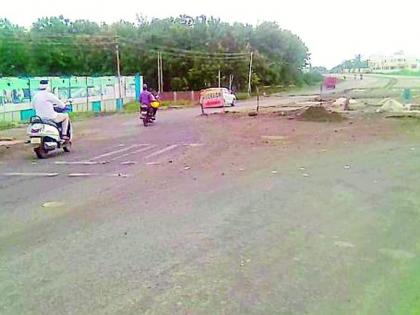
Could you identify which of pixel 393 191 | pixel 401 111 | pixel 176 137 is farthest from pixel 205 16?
pixel 393 191

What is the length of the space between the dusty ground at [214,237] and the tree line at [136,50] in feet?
187

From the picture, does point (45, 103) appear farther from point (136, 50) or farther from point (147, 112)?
point (136, 50)

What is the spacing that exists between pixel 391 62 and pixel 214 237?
18297 centimetres

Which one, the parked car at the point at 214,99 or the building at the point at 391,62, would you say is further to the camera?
the building at the point at 391,62

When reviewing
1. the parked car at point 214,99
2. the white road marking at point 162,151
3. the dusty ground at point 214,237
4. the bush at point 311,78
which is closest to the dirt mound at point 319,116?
the white road marking at point 162,151

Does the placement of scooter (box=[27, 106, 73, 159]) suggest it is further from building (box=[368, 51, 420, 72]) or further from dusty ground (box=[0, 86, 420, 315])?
building (box=[368, 51, 420, 72])

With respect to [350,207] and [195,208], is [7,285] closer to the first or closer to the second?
[195,208]

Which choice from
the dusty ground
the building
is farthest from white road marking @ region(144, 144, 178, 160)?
the building

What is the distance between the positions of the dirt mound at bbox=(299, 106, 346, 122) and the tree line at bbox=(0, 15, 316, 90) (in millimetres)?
41667

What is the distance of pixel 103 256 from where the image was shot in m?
5.66

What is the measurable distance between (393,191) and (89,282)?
5.73m

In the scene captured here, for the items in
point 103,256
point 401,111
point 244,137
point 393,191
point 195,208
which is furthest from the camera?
point 401,111

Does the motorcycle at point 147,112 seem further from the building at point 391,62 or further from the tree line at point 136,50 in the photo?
the building at point 391,62

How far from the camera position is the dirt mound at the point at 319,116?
26.4 metres
